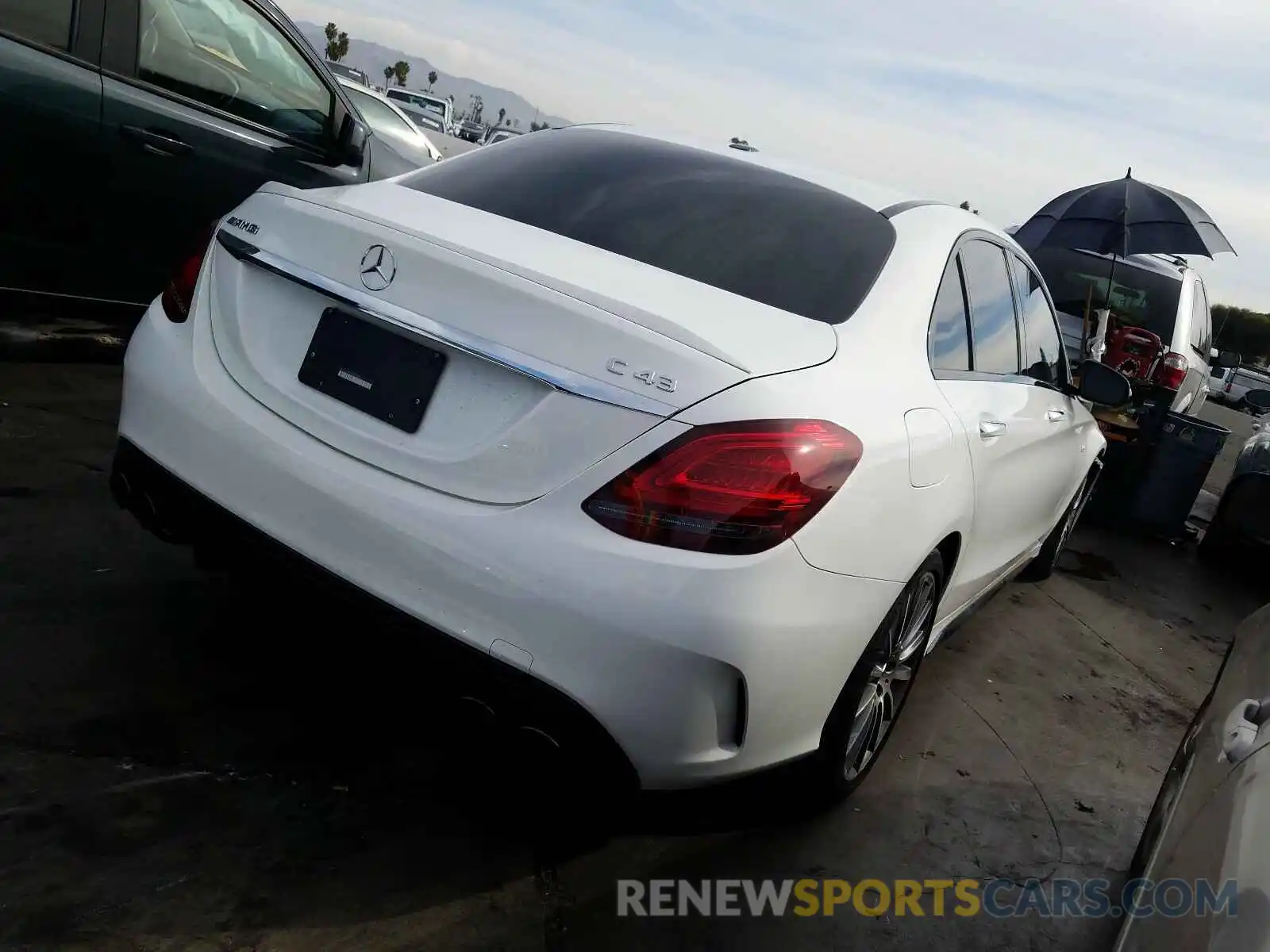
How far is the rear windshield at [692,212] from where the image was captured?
8.55ft

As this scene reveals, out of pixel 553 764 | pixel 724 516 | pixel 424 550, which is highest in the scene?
pixel 724 516

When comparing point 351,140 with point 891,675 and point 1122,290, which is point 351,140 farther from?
point 1122,290

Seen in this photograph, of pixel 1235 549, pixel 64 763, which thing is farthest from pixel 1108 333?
pixel 64 763

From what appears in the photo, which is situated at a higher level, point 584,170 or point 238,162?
point 584,170

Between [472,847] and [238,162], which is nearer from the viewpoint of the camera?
[472,847]

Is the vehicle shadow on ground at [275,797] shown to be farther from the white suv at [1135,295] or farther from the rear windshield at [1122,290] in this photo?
the rear windshield at [1122,290]

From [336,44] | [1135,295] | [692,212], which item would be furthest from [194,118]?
[336,44]

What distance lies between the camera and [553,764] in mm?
2207

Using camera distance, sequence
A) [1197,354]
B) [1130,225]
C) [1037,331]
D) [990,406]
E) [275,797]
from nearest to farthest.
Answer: [275,797] < [990,406] < [1037,331] < [1130,225] < [1197,354]

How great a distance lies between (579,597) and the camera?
2033mm

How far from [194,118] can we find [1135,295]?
7141mm

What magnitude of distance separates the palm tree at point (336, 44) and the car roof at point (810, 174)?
244 ft

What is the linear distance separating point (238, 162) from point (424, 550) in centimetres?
371

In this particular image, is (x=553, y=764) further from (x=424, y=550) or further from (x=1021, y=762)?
(x=1021, y=762)
